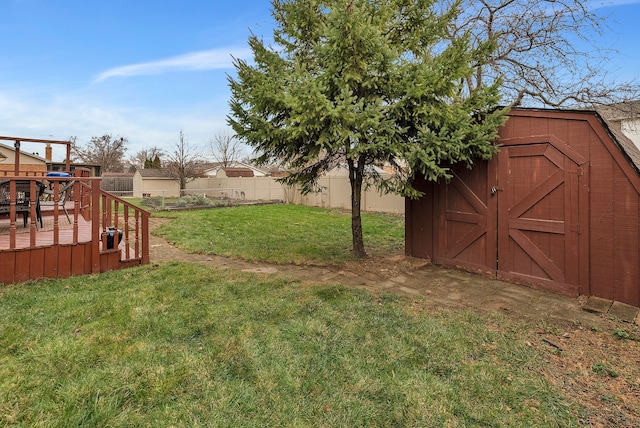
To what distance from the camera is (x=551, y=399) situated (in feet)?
6.81

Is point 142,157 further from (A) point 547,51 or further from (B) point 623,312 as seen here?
(B) point 623,312

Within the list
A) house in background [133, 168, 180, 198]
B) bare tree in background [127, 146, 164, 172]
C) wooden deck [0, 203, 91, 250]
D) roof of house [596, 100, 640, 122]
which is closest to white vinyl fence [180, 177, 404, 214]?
house in background [133, 168, 180, 198]

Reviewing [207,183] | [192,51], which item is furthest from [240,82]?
[207,183]

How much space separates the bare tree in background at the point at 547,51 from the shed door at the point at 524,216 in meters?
5.69

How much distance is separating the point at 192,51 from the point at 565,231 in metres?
12.3

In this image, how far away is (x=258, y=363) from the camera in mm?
2391

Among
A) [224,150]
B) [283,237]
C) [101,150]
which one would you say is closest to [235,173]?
[224,150]

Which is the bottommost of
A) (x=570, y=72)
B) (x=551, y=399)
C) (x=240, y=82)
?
(x=551, y=399)

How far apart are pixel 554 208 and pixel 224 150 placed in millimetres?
37671

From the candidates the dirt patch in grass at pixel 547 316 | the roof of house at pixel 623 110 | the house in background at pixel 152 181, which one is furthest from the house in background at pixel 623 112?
the house in background at pixel 152 181

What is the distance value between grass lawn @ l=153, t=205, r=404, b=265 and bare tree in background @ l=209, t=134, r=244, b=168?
2806cm

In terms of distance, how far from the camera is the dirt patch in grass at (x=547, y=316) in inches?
84.7

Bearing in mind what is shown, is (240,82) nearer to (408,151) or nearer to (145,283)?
(408,151)

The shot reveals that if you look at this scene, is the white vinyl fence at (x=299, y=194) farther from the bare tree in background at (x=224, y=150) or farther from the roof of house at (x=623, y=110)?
the bare tree in background at (x=224, y=150)
